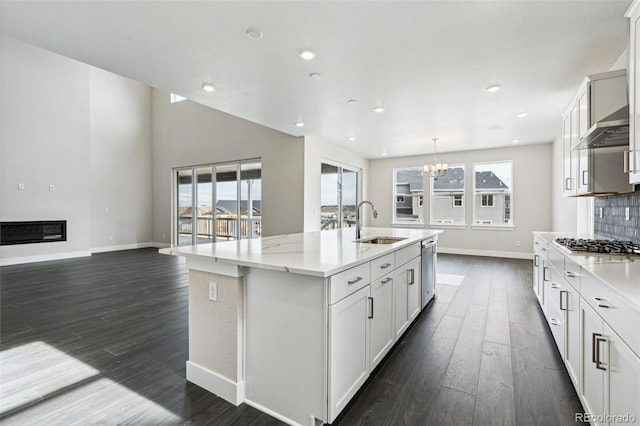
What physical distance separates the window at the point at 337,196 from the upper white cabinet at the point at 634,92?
5385 mm

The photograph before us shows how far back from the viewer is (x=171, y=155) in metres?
8.66

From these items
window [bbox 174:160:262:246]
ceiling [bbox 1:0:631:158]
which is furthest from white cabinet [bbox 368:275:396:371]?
window [bbox 174:160:262:246]

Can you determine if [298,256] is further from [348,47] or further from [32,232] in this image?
[32,232]

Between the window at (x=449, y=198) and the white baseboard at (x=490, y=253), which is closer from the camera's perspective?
the white baseboard at (x=490, y=253)

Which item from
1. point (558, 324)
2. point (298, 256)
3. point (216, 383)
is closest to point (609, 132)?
point (558, 324)

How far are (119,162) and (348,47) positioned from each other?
8014 millimetres

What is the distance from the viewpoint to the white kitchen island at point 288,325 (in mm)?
1579

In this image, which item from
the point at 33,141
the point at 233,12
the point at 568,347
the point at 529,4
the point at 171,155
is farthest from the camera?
the point at 171,155

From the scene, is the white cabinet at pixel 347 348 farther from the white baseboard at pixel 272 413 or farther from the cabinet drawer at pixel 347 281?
the white baseboard at pixel 272 413

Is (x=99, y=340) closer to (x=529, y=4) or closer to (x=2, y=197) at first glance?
(x=529, y=4)

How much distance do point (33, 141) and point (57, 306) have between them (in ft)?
15.7

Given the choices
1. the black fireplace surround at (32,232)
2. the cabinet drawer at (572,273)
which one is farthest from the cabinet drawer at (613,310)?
the black fireplace surround at (32,232)

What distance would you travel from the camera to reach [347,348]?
172 centimetres

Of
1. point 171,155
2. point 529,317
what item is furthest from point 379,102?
point 171,155
